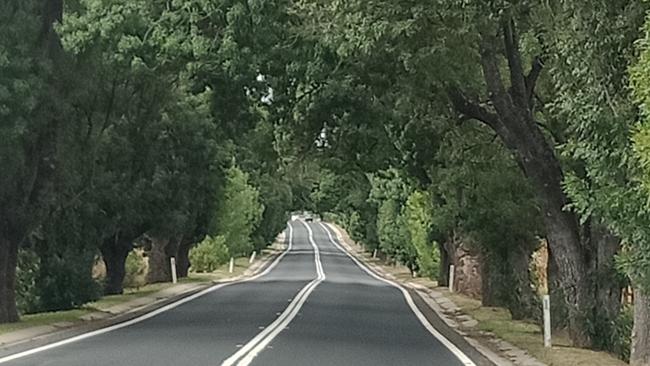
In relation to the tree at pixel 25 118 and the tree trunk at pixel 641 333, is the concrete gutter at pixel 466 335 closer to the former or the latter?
the tree trunk at pixel 641 333

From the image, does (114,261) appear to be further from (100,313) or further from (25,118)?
(25,118)

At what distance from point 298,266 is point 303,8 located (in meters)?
58.3

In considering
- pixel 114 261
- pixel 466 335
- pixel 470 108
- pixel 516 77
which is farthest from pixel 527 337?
pixel 114 261

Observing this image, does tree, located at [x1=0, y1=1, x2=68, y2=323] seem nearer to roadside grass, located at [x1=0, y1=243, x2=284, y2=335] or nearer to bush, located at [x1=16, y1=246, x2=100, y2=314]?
roadside grass, located at [x1=0, y1=243, x2=284, y2=335]

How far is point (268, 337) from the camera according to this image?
76.6 feet

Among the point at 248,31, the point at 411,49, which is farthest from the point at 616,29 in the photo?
the point at 248,31

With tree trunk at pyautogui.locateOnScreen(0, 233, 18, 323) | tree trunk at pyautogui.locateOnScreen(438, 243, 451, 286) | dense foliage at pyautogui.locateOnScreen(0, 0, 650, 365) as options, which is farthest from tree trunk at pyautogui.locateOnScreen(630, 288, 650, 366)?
tree trunk at pyautogui.locateOnScreen(438, 243, 451, 286)

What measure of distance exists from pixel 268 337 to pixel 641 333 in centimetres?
805

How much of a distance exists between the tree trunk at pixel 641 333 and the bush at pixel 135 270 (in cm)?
3350

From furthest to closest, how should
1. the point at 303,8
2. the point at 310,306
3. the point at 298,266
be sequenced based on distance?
1. the point at 298,266
2. the point at 310,306
3. the point at 303,8

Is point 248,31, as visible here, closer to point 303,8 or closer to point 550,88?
point 303,8

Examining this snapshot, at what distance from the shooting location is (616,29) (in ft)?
44.6

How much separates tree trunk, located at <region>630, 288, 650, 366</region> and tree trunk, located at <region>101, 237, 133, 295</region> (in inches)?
986

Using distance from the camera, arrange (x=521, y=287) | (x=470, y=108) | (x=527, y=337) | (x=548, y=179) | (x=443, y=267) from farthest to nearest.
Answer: (x=443, y=267) → (x=521, y=287) → (x=527, y=337) → (x=470, y=108) → (x=548, y=179)
